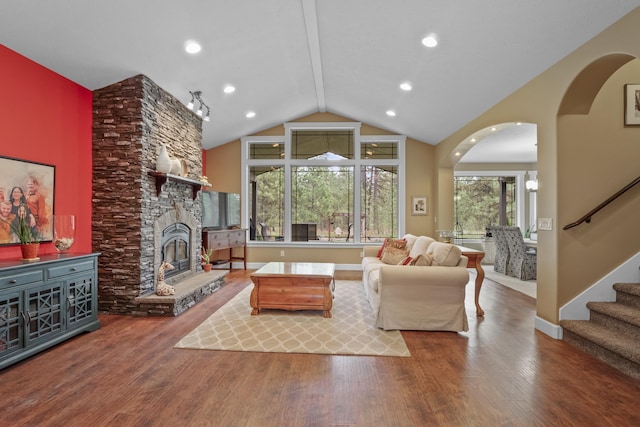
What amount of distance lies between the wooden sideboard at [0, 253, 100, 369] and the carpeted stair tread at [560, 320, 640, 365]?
471 centimetres

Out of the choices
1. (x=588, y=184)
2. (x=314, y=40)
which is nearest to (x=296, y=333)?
(x=588, y=184)

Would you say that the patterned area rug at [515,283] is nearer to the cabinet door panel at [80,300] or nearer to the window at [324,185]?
the window at [324,185]

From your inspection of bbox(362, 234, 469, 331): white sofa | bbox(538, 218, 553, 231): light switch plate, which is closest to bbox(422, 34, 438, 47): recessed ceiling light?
bbox(538, 218, 553, 231): light switch plate

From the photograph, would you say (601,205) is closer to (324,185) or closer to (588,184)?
(588,184)

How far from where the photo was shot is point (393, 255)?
15.4ft

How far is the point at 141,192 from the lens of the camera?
3848 millimetres

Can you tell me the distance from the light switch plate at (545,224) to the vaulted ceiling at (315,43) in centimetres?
158

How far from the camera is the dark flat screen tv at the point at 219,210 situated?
5773 mm

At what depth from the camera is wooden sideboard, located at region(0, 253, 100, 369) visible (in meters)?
2.45

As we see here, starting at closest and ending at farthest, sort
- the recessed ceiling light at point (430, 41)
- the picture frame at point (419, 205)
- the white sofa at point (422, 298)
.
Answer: the white sofa at point (422, 298)
the recessed ceiling light at point (430, 41)
the picture frame at point (419, 205)

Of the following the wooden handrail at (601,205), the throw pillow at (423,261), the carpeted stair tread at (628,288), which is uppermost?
the wooden handrail at (601,205)

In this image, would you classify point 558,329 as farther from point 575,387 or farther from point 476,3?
point 476,3

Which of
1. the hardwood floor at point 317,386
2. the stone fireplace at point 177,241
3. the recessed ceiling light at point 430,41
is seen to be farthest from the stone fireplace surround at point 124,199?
the recessed ceiling light at point 430,41

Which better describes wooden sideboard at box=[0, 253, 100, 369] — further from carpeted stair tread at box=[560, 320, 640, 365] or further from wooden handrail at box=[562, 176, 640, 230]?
wooden handrail at box=[562, 176, 640, 230]
